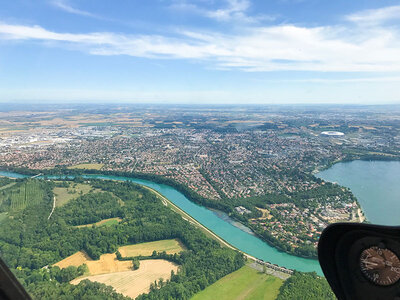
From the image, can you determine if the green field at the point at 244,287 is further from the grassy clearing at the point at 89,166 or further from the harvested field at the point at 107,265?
the grassy clearing at the point at 89,166

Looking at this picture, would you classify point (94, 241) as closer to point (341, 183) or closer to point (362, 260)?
point (362, 260)

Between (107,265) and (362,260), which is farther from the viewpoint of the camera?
(107,265)

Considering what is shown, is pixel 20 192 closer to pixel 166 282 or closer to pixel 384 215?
pixel 166 282

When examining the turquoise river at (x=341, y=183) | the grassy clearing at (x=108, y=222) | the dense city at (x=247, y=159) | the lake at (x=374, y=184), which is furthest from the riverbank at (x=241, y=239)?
the lake at (x=374, y=184)

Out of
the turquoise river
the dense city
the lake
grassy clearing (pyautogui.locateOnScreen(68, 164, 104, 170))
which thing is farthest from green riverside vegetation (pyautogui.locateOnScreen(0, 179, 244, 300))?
the lake

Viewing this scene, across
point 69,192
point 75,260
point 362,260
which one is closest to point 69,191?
point 69,192

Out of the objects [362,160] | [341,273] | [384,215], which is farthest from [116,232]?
[362,160]
